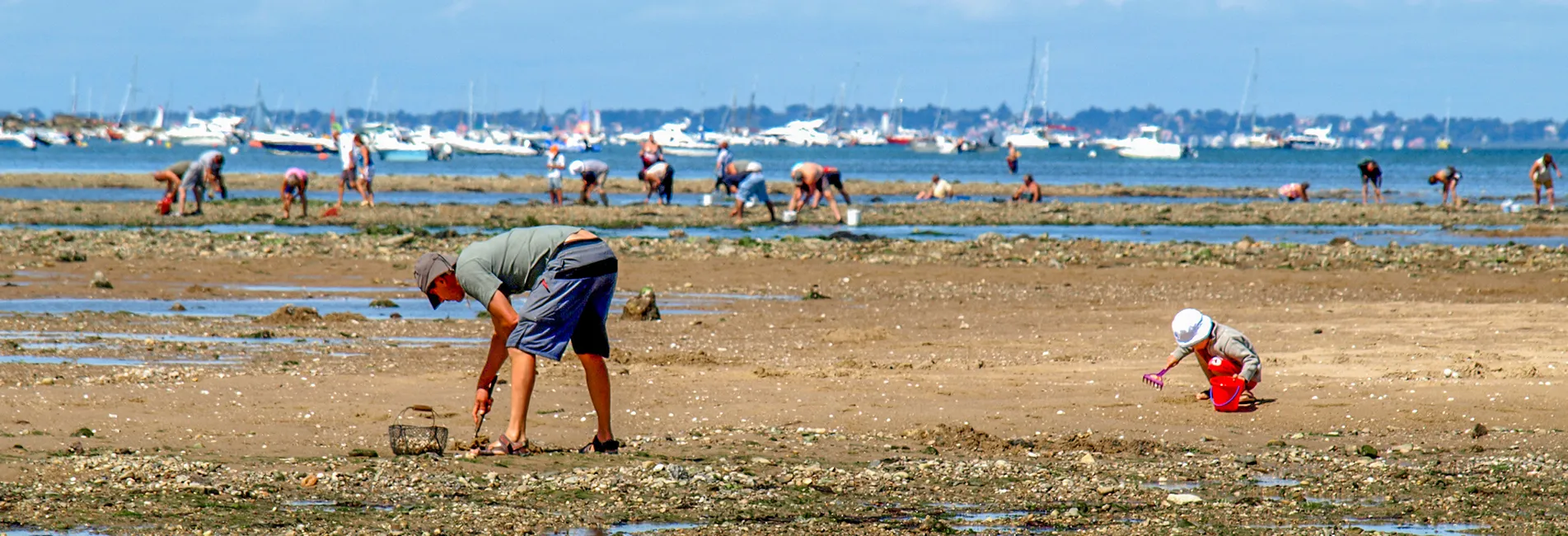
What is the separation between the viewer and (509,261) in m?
8.09

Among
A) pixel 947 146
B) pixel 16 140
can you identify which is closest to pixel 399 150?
pixel 16 140

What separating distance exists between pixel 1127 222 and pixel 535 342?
26.7 m

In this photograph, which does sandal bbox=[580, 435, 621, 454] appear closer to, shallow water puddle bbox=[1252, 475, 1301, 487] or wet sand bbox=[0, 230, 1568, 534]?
wet sand bbox=[0, 230, 1568, 534]

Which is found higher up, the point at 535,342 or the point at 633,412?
the point at 535,342

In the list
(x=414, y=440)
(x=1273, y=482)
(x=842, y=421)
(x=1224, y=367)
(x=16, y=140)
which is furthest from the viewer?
(x=16, y=140)

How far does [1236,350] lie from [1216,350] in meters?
0.12

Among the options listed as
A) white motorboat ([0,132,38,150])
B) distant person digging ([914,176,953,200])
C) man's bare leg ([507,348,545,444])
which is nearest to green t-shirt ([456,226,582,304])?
man's bare leg ([507,348,545,444])

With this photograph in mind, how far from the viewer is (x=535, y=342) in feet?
26.8

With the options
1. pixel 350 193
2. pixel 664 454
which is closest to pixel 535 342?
pixel 664 454

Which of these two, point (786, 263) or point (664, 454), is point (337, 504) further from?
point (786, 263)

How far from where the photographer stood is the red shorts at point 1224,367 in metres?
10.3

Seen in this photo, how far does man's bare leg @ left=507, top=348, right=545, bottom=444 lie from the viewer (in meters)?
8.32

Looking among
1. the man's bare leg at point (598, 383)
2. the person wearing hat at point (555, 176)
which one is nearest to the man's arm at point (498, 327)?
the man's bare leg at point (598, 383)

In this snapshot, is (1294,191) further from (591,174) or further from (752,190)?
(752,190)
